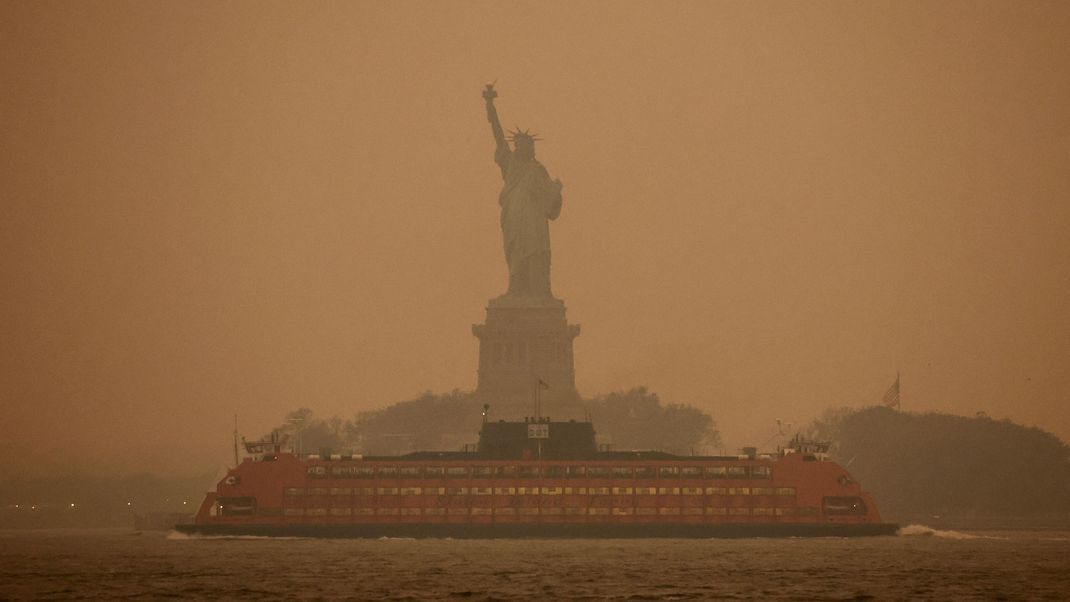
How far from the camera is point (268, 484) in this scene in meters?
170

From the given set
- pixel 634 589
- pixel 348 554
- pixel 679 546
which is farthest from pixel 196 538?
pixel 634 589

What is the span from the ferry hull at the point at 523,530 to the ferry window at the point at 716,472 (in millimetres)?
3894

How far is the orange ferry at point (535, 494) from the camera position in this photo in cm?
16975

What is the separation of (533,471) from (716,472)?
13190 mm

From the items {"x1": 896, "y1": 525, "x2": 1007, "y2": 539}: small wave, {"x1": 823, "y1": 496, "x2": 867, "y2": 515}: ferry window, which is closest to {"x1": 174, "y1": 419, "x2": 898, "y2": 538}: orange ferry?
{"x1": 823, "y1": 496, "x2": 867, "y2": 515}: ferry window

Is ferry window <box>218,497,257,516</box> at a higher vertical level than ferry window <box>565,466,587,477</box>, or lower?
lower

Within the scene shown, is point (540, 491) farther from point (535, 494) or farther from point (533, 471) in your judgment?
point (533, 471)

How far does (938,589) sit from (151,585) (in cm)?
4052

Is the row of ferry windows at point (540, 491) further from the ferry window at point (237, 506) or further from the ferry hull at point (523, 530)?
the ferry window at point (237, 506)

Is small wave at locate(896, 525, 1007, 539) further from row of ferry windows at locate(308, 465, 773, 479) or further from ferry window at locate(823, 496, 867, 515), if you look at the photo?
row of ferry windows at locate(308, 465, 773, 479)

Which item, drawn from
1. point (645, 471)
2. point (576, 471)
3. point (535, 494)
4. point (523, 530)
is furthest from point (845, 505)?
point (523, 530)

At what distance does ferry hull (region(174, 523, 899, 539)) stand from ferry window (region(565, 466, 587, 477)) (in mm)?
4027

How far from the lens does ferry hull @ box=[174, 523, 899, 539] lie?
168875mm

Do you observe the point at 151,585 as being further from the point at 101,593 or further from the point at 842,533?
the point at 842,533
